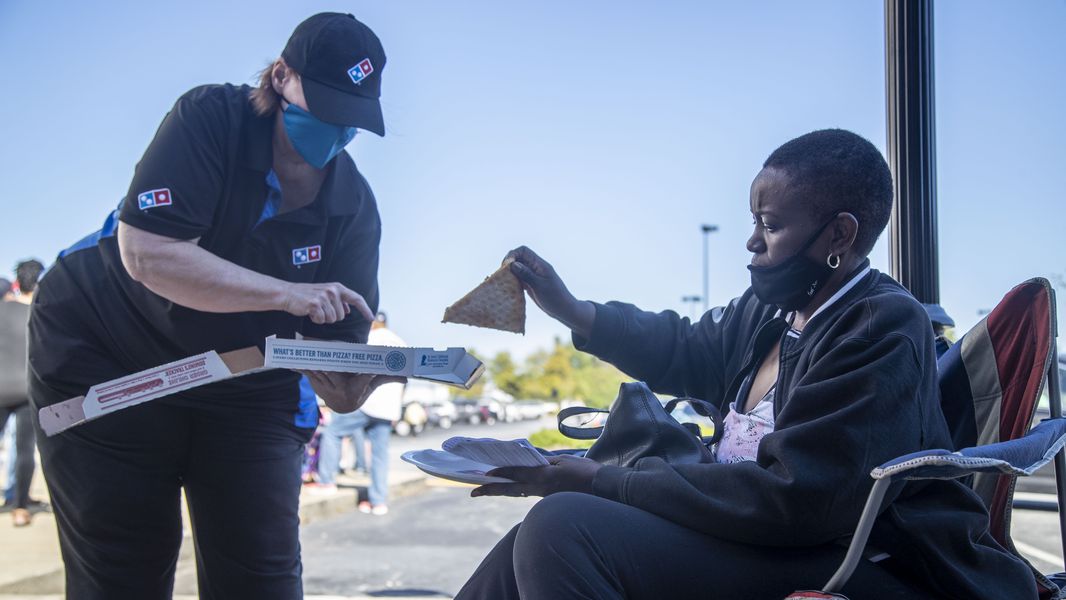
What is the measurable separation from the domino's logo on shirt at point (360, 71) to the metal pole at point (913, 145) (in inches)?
61.4

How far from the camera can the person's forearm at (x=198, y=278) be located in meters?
1.85

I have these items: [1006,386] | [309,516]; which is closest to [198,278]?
[1006,386]

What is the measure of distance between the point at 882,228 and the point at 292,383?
4.69ft

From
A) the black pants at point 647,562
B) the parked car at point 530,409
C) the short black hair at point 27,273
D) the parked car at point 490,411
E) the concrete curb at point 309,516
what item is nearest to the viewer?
the black pants at point 647,562

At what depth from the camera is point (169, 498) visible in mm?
2092

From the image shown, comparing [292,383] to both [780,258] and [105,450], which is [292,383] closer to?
[105,450]

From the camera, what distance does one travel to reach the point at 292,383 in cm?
217

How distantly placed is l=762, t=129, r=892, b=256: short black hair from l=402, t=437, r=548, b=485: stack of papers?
2.33ft

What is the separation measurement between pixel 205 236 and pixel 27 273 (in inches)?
206

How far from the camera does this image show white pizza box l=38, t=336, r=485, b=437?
5.52 feet

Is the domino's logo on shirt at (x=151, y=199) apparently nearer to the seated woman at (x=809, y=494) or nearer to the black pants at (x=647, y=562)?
the seated woman at (x=809, y=494)

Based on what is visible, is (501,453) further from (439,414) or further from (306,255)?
(439,414)

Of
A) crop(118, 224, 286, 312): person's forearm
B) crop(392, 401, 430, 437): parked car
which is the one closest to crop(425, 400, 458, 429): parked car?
crop(392, 401, 430, 437): parked car

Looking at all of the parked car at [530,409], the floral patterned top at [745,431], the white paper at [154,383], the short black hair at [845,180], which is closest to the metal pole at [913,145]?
the short black hair at [845,180]
